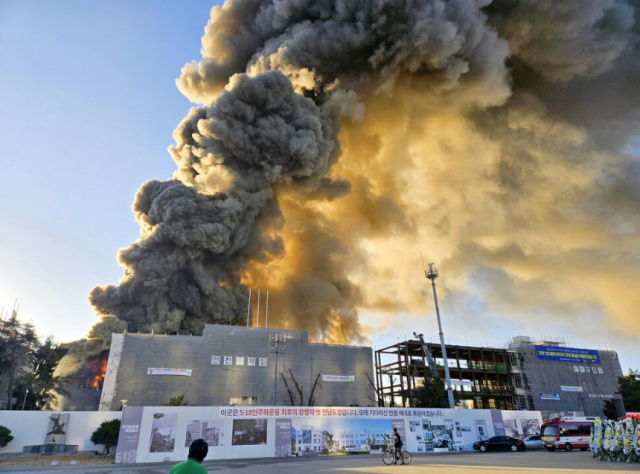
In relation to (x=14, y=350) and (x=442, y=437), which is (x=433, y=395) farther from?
(x=14, y=350)

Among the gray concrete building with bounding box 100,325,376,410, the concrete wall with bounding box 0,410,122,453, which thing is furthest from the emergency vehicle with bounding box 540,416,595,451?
the concrete wall with bounding box 0,410,122,453

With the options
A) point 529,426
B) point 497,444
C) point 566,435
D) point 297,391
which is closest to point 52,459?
point 297,391

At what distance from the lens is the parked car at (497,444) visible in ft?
74.9

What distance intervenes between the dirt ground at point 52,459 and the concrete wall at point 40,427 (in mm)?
1101

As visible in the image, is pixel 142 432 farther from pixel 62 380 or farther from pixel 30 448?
pixel 62 380

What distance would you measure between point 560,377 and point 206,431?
51.0m

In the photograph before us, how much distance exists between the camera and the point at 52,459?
69.9 feet

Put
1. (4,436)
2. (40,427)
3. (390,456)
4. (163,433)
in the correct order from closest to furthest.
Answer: (390,456)
(163,433)
(4,436)
(40,427)

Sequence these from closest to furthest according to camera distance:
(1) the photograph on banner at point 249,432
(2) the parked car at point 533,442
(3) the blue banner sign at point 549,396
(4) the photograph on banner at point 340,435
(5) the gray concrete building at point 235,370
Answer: (1) the photograph on banner at point 249,432 → (4) the photograph on banner at point 340,435 → (2) the parked car at point 533,442 → (5) the gray concrete building at point 235,370 → (3) the blue banner sign at point 549,396

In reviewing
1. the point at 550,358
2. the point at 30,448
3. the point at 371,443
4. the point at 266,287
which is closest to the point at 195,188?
the point at 266,287

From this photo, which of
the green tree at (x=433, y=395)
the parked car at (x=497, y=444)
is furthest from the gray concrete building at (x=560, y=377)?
the parked car at (x=497, y=444)

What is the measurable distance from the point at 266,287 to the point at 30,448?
30531mm

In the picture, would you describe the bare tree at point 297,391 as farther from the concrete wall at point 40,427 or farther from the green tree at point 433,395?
the concrete wall at point 40,427

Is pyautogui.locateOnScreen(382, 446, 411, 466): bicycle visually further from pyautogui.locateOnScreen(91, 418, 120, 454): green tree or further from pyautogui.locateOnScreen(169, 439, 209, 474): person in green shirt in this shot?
pyautogui.locateOnScreen(91, 418, 120, 454): green tree
